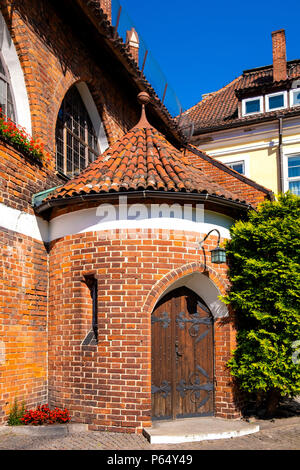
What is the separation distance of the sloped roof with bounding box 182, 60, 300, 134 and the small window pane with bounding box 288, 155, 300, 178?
1.56 metres

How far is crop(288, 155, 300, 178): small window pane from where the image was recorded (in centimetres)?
1648

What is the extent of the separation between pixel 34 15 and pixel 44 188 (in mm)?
3057

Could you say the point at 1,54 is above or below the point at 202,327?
above

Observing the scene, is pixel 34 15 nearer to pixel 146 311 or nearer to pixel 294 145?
pixel 146 311

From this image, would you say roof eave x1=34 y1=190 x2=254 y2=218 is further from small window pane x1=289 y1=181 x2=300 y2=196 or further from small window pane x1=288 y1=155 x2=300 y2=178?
small window pane x1=288 y1=155 x2=300 y2=178

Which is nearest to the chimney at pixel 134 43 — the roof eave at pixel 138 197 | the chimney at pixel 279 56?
the roof eave at pixel 138 197

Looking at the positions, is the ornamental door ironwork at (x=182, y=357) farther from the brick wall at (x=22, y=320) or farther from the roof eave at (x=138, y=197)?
the brick wall at (x=22, y=320)

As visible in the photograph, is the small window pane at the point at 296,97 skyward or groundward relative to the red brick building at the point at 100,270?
skyward

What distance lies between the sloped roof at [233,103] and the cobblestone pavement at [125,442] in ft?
36.8

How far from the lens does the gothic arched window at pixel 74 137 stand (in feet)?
31.4

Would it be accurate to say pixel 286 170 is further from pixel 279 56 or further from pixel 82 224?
pixel 82 224

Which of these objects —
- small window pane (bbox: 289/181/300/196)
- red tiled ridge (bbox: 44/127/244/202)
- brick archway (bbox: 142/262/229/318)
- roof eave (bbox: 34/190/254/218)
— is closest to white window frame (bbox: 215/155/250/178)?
small window pane (bbox: 289/181/300/196)

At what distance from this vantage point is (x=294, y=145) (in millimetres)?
16422
